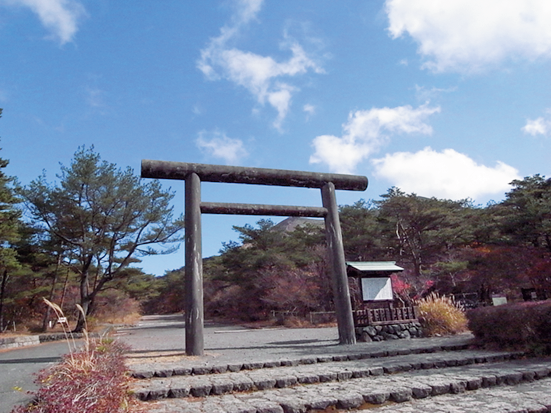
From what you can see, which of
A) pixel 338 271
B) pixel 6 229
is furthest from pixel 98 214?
pixel 338 271

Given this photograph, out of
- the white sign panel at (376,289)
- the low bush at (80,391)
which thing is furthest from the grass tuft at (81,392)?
the white sign panel at (376,289)

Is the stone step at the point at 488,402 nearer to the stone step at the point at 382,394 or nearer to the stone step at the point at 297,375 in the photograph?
the stone step at the point at 382,394

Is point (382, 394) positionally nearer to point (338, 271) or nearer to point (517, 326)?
point (517, 326)

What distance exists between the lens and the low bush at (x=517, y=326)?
6.13 meters

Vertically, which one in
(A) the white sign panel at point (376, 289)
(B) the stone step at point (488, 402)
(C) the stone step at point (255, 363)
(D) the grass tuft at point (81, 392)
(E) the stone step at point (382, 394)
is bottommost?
(B) the stone step at point (488, 402)

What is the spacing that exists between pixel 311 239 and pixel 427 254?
25.7 feet

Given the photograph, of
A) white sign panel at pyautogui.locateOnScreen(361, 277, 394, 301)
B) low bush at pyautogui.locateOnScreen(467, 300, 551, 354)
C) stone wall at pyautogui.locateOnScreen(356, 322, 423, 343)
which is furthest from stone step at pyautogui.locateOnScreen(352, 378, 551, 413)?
white sign panel at pyautogui.locateOnScreen(361, 277, 394, 301)

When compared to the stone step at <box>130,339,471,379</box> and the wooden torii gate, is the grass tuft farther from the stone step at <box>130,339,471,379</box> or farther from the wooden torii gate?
the wooden torii gate

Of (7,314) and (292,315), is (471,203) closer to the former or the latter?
(292,315)

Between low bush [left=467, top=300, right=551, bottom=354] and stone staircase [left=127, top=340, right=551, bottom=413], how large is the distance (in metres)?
0.46

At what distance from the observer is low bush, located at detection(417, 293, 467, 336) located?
9641 millimetres

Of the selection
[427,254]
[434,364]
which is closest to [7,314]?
[434,364]

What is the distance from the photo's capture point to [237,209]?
8969 mm

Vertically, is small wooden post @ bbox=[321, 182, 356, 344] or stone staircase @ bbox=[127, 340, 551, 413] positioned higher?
small wooden post @ bbox=[321, 182, 356, 344]
